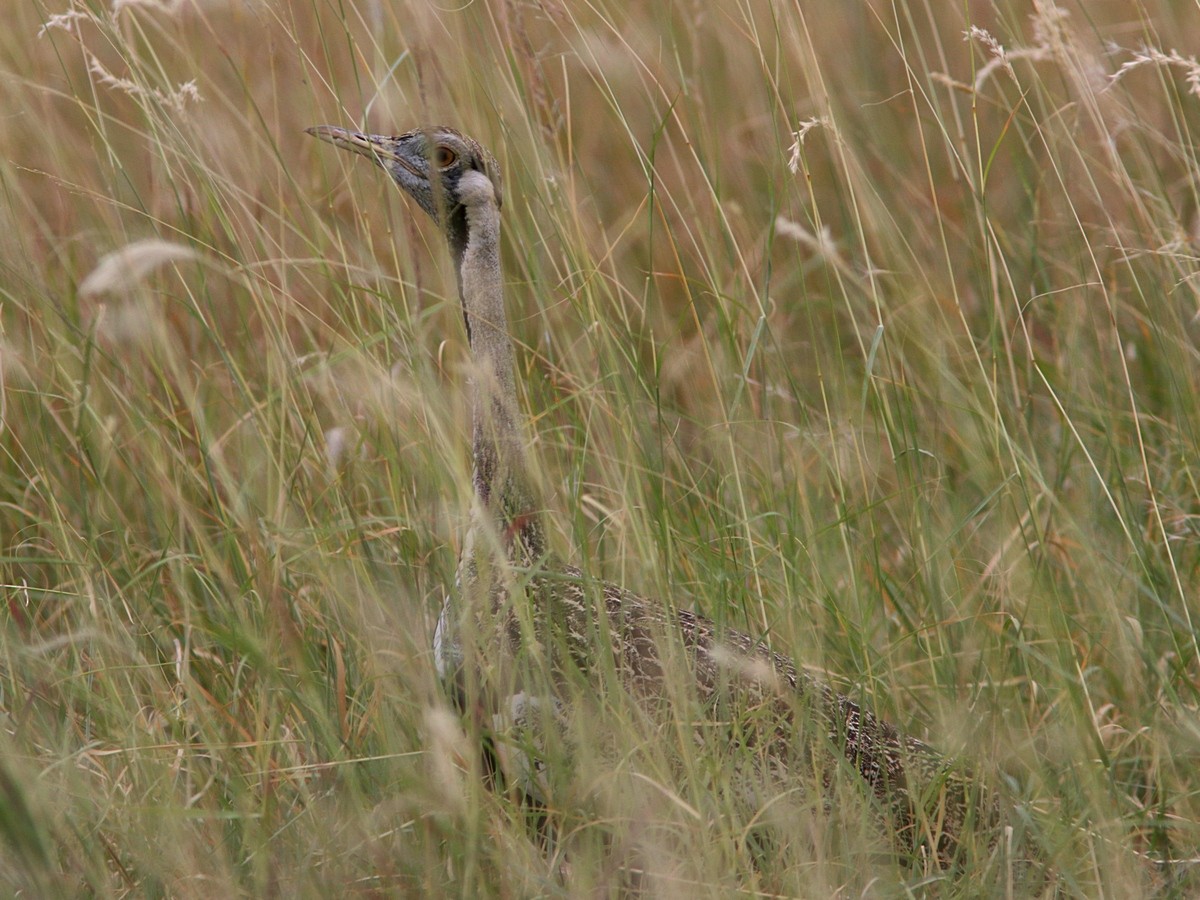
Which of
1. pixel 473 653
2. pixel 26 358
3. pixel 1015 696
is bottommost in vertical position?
pixel 1015 696

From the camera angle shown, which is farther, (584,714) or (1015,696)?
(1015,696)

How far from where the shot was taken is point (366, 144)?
292 cm

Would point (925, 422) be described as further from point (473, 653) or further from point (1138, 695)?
point (473, 653)

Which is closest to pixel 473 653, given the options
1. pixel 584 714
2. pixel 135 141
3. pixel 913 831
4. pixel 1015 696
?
pixel 584 714

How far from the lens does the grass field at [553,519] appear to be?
7.57 ft

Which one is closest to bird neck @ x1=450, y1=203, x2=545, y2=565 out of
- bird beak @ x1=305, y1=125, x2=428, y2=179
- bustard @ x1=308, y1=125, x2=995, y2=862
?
bustard @ x1=308, y1=125, x2=995, y2=862

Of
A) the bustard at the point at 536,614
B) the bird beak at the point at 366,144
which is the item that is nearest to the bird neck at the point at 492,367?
the bustard at the point at 536,614

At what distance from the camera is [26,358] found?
330cm

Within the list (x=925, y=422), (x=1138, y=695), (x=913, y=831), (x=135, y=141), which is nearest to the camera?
(x=913, y=831)

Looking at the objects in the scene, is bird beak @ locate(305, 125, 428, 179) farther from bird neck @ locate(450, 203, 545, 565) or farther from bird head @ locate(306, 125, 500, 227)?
bird neck @ locate(450, 203, 545, 565)

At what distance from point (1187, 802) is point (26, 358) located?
268cm

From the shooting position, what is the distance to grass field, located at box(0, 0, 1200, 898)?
2307 mm

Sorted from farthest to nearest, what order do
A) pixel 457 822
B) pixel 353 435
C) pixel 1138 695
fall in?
pixel 353 435
pixel 1138 695
pixel 457 822

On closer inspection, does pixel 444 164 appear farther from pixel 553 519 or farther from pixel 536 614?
pixel 536 614
